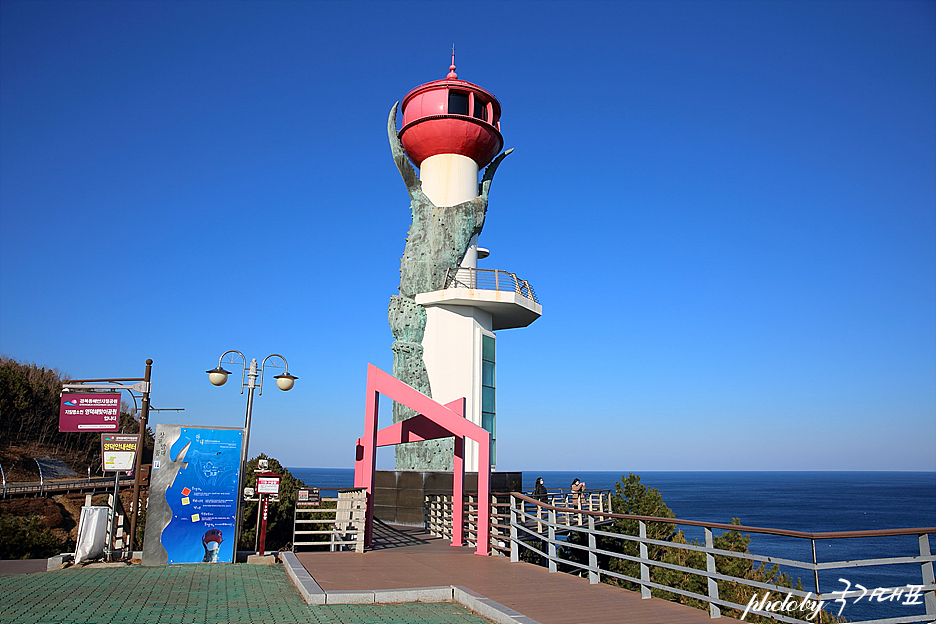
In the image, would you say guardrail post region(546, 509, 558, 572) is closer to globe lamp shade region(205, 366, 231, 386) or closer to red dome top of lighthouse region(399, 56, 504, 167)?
globe lamp shade region(205, 366, 231, 386)

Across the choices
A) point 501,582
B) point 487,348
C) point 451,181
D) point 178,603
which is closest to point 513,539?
point 501,582

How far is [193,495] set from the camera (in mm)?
11398

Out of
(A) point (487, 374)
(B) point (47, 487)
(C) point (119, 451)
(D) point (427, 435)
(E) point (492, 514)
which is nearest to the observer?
(C) point (119, 451)

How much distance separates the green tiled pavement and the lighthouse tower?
11546 millimetres

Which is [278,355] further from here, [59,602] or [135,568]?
[59,602]

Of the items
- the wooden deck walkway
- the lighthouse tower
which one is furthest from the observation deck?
the wooden deck walkway

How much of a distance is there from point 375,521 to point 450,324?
21.9ft

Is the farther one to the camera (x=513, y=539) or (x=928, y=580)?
(x=513, y=539)

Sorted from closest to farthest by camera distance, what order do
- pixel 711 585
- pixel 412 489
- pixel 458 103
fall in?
pixel 711 585
pixel 412 489
pixel 458 103

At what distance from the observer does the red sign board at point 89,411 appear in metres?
12.5

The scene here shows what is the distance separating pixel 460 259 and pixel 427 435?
880 cm

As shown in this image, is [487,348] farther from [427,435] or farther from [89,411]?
[89,411]

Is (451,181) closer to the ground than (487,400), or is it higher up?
higher up

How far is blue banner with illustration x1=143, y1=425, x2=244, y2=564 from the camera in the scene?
11.1 metres
